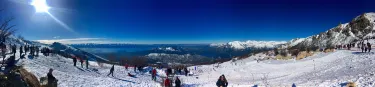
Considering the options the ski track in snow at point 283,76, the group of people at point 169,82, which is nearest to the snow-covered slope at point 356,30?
the ski track in snow at point 283,76

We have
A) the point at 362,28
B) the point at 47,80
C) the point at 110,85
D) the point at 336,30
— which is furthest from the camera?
the point at 336,30

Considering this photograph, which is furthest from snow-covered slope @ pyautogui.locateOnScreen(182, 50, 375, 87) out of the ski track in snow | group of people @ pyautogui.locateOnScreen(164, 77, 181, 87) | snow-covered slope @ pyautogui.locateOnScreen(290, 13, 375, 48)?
snow-covered slope @ pyautogui.locateOnScreen(290, 13, 375, 48)

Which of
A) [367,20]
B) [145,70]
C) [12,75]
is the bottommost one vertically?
[145,70]

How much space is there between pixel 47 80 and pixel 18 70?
206 inches

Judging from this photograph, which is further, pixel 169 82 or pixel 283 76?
pixel 283 76

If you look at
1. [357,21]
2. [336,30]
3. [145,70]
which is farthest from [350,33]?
[145,70]

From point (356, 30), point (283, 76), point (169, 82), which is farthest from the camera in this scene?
point (356, 30)

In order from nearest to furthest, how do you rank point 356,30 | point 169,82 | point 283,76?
point 169,82, point 283,76, point 356,30

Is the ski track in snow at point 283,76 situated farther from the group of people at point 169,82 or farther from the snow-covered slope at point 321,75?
the group of people at point 169,82

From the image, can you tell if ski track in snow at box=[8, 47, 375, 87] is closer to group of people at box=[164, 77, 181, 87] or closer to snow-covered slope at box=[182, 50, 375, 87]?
snow-covered slope at box=[182, 50, 375, 87]

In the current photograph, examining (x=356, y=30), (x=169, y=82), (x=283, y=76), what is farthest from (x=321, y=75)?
(x=356, y=30)

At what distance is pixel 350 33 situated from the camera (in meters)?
150

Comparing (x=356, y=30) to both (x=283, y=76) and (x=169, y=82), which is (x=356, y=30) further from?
(x=169, y=82)

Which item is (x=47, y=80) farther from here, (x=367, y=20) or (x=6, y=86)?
(x=367, y=20)
